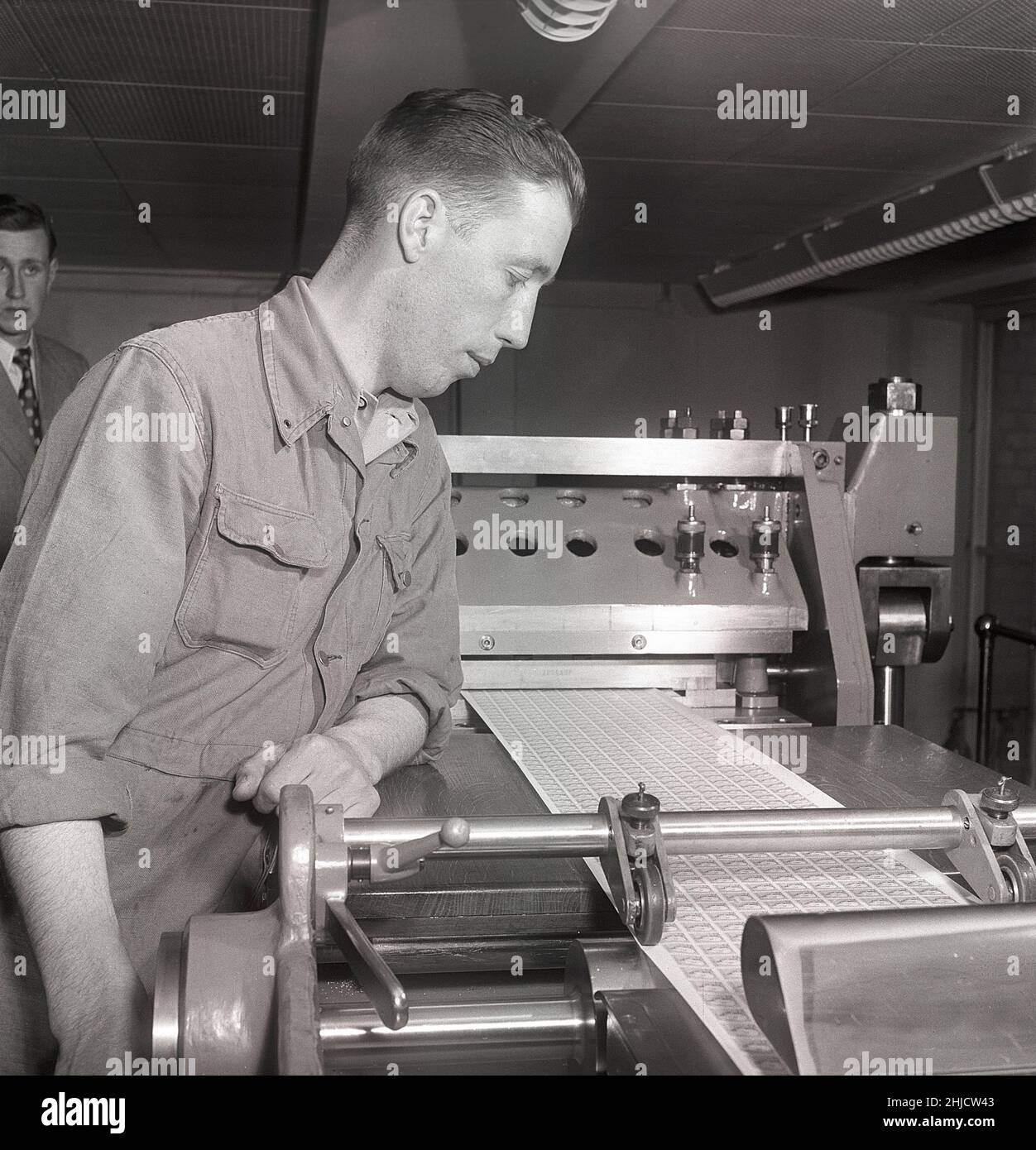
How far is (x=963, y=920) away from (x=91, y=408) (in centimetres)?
86

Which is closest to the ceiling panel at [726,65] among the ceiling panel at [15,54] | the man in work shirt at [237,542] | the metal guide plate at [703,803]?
the ceiling panel at [15,54]

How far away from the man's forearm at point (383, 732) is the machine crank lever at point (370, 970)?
0.45m

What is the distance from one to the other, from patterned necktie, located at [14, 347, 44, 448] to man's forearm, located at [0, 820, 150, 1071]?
242 cm

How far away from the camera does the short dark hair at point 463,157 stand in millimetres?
1193

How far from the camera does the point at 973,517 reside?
21.7 feet

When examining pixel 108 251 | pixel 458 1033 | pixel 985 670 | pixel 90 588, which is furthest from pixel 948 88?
pixel 108 251

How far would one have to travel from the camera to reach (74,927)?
0.94m

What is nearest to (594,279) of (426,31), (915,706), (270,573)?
(915,706)

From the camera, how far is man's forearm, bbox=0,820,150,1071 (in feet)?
2.92

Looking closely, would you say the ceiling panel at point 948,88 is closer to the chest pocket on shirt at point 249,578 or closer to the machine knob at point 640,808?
the chest pocket on shirt at point 249,578

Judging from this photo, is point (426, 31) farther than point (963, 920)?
Yes

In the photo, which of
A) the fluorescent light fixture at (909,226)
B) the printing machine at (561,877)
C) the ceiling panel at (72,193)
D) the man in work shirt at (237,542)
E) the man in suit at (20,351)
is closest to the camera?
the printing machine at (561,877)

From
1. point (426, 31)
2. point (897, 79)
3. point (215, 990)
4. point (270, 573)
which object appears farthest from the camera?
point (897, 79)

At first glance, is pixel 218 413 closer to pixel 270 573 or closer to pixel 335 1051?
pixel 270 573
